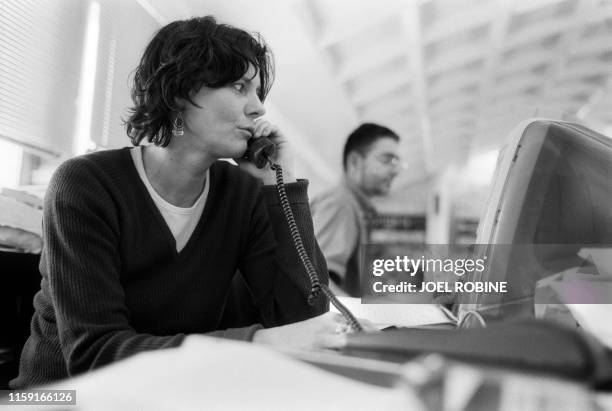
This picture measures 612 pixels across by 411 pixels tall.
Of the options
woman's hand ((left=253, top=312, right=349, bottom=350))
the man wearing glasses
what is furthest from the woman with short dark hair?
the man wearing glasses

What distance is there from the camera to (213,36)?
125 cm

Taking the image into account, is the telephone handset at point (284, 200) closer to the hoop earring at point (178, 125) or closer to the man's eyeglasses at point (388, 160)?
the hoop earring at point (178, 125)

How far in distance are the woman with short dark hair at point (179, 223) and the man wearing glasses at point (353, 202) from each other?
76 centimetres

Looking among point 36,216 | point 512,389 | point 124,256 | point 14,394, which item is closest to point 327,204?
point 36,216

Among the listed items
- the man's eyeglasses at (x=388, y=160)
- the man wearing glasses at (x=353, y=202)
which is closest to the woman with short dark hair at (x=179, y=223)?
the man wearing glasses at (x=353, y=202)

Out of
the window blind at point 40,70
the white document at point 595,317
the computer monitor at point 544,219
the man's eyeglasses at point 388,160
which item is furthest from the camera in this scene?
the man's eyeglasses at point 388,160

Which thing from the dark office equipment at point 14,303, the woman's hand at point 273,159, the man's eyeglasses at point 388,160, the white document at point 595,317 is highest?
the man's eyeglasses at point 388,160

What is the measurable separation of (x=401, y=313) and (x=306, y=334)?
42 cm

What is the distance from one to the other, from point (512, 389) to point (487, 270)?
510 mm

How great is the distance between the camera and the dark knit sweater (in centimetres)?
86

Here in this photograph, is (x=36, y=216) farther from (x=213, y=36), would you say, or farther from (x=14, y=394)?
(x=14, y=394)

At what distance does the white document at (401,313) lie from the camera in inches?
42.8

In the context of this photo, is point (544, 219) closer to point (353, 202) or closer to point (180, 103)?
point (180, 103)

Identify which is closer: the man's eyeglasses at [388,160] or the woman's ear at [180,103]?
the woman's ear at [180,103]
